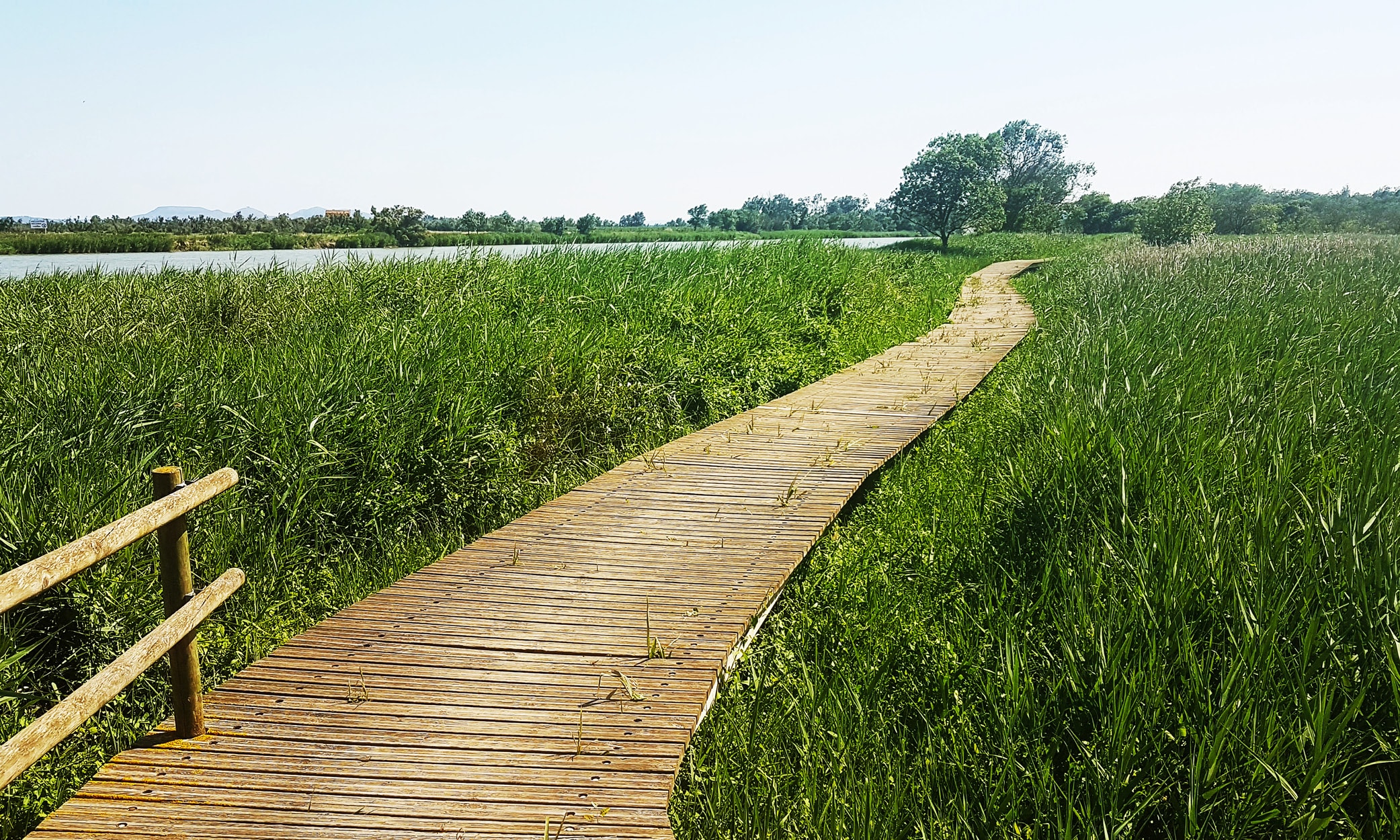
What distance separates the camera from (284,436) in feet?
17.7

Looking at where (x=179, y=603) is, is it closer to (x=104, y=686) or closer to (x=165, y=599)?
(x=165, y=599)

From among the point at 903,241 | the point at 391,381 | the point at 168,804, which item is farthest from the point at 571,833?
the point at 903,241

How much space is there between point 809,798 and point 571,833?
35.5 inches

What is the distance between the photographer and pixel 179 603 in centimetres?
310

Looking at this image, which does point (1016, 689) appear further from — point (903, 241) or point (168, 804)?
point (903, 241)

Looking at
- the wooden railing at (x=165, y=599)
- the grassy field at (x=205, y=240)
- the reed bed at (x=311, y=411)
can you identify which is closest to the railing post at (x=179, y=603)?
the wooden railing at (x=165, y=599)

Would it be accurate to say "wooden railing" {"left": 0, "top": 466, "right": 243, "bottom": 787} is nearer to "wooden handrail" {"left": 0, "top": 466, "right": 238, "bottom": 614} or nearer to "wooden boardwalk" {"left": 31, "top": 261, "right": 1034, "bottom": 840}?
"wooden handrail" {"left": 0, "top": 466, "right": 238, "bottom": 614}

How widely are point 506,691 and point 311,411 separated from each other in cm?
303

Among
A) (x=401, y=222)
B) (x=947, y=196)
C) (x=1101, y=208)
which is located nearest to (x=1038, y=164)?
(x=1101, y=208)

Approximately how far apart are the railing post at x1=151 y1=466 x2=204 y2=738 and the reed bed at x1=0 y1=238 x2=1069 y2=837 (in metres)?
0.59

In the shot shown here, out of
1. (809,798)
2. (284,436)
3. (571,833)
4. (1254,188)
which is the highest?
(1254,188)

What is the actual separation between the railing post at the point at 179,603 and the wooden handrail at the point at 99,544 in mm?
56

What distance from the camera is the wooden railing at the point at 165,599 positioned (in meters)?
2.36

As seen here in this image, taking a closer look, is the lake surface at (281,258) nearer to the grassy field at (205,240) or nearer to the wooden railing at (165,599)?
the grassy field at (205,240)
